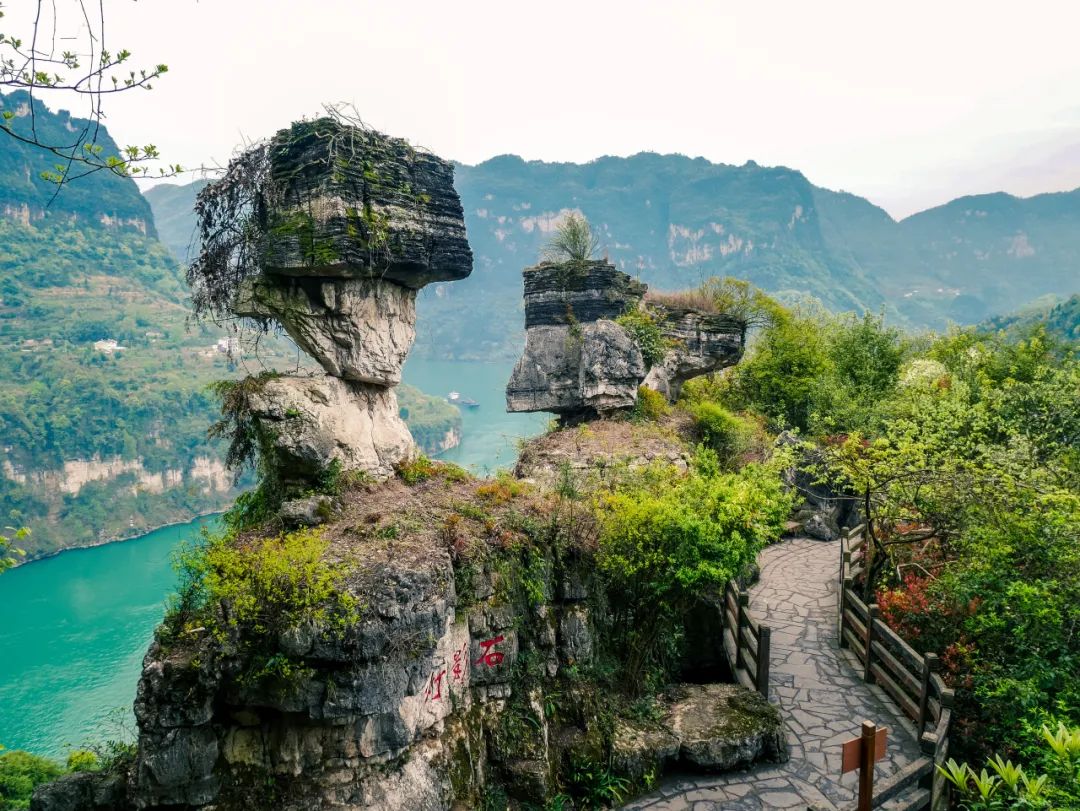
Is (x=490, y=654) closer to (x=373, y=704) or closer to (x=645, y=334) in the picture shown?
(x=373, y=704)

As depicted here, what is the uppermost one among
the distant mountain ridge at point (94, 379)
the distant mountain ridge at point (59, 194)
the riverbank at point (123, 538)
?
the distant mountain ridge at point (59, 194)

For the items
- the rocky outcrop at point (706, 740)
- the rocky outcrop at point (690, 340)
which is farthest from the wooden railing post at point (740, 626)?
the rocky outcrop at point (690, 340)

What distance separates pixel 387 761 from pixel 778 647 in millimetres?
6826

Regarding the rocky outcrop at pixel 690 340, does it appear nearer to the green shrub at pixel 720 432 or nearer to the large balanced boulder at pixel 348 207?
the green shrub at pixel 720 432

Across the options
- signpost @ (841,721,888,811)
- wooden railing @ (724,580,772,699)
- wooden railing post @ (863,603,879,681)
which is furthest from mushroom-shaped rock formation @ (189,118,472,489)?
wooden railing post @ (863,603,879,681)

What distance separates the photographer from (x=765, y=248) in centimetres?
16012

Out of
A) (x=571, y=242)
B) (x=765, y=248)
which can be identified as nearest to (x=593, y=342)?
(x=571, y=242)

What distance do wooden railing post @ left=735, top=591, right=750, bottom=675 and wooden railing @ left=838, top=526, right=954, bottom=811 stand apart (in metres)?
1.70

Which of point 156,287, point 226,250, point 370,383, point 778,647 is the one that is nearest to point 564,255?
point 370,383

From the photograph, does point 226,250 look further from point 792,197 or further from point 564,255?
point 792,197

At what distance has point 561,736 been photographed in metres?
8.31

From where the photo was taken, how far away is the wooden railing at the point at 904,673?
A: 22.9 ft

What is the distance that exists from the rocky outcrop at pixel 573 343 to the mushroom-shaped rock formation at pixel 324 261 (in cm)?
562

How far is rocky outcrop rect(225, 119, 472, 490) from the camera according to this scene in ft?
28.3
